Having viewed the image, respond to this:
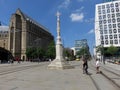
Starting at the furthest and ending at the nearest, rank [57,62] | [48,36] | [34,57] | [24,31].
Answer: [48,36], [24,31], [34,57], [57,62]

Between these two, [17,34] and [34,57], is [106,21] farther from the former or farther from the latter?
[17,34]

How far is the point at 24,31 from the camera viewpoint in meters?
124

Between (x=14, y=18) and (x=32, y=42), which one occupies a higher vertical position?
A: (x=14, y=18)

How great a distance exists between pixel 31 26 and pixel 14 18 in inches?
498

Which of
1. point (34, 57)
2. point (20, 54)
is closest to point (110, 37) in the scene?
point (34, 57)

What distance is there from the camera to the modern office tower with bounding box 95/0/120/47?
378 feet

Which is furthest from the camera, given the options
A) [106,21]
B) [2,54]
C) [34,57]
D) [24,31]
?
[24,31]

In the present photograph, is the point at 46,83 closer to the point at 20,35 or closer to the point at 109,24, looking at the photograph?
the point at 109,24

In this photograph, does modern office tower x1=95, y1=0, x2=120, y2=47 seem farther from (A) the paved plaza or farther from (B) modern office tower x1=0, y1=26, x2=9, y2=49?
(A) the paved plaza

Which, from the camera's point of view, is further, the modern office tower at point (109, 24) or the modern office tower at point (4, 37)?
the modern office tower at point (4, 37)

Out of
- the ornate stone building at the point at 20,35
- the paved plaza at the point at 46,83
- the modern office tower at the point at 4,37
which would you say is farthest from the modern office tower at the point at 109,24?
the paved plaza at the point at 46,83

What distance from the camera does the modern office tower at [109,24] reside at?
115062mm

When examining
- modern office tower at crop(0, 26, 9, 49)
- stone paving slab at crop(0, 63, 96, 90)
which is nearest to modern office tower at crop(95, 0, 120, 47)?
modern office tower at crop(0, 26, 9, 49)

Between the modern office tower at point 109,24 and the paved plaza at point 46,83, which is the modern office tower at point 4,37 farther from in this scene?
the paved plaza at point 46,83
